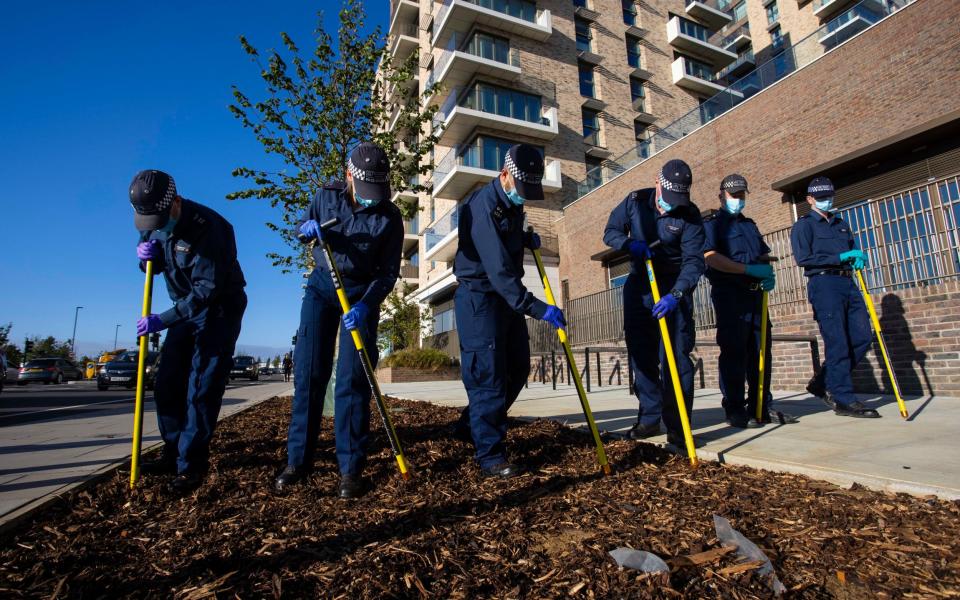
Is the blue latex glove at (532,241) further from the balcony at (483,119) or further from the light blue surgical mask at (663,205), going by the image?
the balcony at (483,119)

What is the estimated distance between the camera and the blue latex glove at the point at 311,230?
2.79 m

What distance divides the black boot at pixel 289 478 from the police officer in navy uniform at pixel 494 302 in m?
1.01

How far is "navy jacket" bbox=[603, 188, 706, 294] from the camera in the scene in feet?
11.5

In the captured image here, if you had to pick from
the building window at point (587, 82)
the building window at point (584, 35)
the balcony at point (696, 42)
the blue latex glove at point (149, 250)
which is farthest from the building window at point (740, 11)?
the blue latex glove at point (149, 250)

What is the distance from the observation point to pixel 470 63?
22625 mm

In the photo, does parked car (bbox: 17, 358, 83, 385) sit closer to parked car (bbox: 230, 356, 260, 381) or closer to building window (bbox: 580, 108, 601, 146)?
parked car (bbox: 230, 356, 260, 381)

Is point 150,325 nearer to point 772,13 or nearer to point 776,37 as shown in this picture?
point 776,37

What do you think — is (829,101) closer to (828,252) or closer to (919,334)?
(919,334)

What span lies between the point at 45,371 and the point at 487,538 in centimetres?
3179

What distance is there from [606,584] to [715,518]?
23.8 inches

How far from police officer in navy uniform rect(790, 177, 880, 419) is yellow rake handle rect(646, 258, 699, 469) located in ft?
6.60

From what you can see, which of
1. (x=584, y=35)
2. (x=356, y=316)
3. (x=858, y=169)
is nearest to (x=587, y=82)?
(x=584, y=35)

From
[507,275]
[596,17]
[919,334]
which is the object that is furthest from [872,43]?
[596,17]

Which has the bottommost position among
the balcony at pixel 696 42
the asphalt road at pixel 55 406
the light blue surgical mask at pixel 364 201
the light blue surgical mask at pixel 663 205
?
the asphalt road at pixel 55 406
